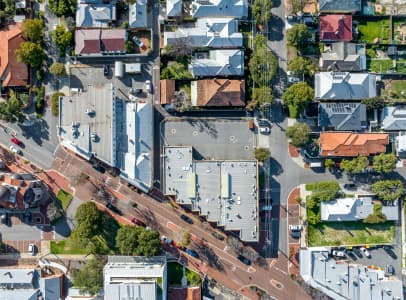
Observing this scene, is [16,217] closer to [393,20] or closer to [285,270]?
[285,270]

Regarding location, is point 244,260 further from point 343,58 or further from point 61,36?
point 61,36

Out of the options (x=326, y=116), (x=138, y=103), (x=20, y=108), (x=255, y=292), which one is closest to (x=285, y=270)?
(x=255, y=292)

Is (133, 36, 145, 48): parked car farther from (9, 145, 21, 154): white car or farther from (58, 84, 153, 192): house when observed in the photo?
(9, 145, 21, 154): white car

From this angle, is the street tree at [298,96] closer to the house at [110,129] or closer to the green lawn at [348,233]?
the green lawn at [348,233]

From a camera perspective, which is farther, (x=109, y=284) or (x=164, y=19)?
(x=164, y=19)

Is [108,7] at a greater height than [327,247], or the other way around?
[108,7]
